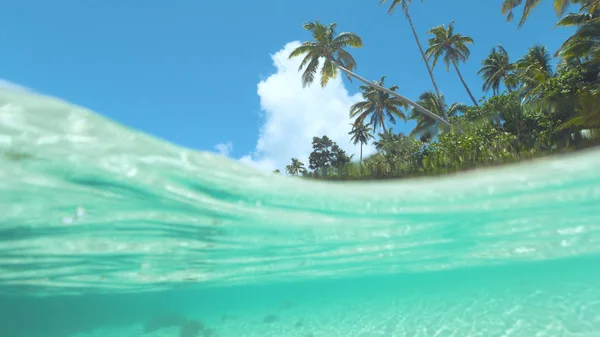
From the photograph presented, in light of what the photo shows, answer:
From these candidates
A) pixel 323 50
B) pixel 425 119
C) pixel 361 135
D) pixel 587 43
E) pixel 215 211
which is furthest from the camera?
pixel 361 135

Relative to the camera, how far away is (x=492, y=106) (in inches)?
948

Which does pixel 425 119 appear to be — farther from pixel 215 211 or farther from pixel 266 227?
pixel 215 211

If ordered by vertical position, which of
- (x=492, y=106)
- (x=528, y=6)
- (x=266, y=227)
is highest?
(x=528, y=6)

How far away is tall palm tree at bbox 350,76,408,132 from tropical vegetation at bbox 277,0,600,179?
0.11 m

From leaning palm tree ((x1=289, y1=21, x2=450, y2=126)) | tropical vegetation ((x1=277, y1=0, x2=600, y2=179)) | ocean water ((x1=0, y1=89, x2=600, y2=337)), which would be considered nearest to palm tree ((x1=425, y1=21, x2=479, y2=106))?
tropical vegetation ((x1=277, y1=0, x2=600, y2=179))

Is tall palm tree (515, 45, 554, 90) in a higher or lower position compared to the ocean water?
higher

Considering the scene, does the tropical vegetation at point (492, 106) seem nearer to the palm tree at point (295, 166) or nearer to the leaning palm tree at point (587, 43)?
the leaning palm tree at point (587, 43)

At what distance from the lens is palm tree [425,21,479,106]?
3344 cm

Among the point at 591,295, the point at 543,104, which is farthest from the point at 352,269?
the point at 543,104

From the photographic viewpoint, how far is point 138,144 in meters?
6.79

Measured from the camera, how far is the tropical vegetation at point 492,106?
12.0 m

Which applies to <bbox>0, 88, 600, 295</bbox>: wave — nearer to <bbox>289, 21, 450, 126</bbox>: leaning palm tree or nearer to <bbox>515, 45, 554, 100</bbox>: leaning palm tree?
<bbox>515, 45, 554, 100</bbox>: leaning palm tree

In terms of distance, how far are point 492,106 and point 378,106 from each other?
51.4 feet

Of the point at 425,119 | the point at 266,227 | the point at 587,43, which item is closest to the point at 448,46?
the point at 425,119
